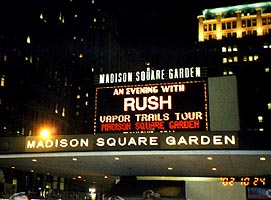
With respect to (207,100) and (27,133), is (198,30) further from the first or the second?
(207,100)

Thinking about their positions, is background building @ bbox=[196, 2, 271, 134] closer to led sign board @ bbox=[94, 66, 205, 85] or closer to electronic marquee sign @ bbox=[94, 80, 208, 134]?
led sign board @ bbox=[94, 66, 205, 85]

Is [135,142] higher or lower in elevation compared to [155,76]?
lower

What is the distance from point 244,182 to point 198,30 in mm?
106633

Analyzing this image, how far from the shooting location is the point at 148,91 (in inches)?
997

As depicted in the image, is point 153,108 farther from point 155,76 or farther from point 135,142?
point 135,142

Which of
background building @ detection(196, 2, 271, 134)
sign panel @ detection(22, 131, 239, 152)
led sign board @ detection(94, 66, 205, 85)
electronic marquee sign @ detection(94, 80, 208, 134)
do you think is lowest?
sign panel @ detection(22, 131, 239, 152)

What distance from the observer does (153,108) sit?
24703mm

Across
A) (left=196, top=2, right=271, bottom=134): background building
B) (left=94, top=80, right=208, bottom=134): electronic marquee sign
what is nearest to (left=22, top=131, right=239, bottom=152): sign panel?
(left=94, top=80, right=208, bottom=134): electronic marquee sign

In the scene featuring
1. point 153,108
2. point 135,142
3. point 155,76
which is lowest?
point 135,142

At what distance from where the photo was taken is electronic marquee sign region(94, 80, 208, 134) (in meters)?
24.0

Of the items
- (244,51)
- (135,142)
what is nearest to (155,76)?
(135,142)

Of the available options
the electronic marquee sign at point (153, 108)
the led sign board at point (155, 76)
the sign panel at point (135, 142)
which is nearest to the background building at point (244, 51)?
the led sign board at point (155, 76)

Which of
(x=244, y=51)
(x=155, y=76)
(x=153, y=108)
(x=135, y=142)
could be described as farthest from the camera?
(x=244, y=51)

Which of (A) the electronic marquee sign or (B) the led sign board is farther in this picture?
(B) the led sign board
